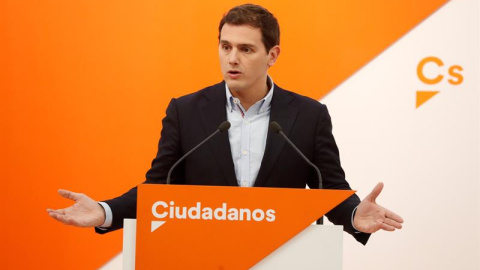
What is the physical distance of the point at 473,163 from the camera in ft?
11.9

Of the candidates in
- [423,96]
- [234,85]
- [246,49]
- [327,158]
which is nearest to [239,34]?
[246,49]

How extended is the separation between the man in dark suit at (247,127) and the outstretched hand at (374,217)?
54cm

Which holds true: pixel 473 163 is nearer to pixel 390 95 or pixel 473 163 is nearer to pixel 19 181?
pixel 390 95

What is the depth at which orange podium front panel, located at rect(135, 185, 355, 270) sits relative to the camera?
5.71ft

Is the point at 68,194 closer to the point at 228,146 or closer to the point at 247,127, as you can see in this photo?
the point at 228,146

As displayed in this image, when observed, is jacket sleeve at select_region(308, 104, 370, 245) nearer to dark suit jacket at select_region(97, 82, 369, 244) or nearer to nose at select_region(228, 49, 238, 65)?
dark suit jacket at select_region(97, 82, 369, 244)

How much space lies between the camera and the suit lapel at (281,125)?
2.43 meters

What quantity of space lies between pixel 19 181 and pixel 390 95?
2.23 meters

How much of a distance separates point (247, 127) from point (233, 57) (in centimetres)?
30

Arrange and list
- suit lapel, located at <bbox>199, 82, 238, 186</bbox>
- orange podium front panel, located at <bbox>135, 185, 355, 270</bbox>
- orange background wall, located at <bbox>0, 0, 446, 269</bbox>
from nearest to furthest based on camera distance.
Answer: orange podium front panel, located at <bbox>135, 185, 355, 270</bbox> < suit lapel, located at <bbox>199, 82, 238, 186</bbox> < orange background wall, located at <bbox>0, 0, 446, 269</bbox>

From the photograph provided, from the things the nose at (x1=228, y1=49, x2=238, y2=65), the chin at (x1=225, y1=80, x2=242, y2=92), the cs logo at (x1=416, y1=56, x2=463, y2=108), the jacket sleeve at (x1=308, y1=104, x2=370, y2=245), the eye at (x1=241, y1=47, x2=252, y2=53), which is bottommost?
the jacket sleeve at (x1=308, y1=104, x2=370, y2=245)

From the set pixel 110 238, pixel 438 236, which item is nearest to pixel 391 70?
pixel 438 236

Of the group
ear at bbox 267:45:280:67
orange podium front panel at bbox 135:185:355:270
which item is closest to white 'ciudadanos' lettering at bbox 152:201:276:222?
orange podium front panel at bbox 135:185:355:270

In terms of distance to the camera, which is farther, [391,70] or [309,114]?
[391,70]
